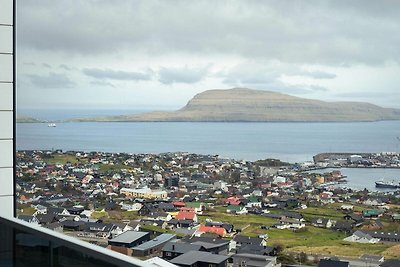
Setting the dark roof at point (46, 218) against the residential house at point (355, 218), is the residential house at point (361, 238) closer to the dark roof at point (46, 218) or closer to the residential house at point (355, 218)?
the residential house at point (355, 218)

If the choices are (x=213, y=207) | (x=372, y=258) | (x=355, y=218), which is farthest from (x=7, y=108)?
(x=372, y=258)

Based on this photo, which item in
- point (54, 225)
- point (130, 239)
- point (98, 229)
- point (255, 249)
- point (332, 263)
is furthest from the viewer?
point (54, 225)

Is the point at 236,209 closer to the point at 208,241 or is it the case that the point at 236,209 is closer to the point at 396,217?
the point at 208,241

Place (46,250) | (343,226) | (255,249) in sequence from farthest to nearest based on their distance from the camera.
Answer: (255,249) < (343,226) < (46,250)

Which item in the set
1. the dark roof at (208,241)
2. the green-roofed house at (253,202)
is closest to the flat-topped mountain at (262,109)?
the green-roofed house at (253,202)

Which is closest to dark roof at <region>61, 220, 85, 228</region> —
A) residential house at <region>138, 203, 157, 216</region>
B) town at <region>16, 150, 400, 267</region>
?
town at <region>16, 150, 400, 267</region>

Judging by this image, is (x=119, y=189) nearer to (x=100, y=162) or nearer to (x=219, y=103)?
(x=100, y=162)

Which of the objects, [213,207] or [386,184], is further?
[213,207]
